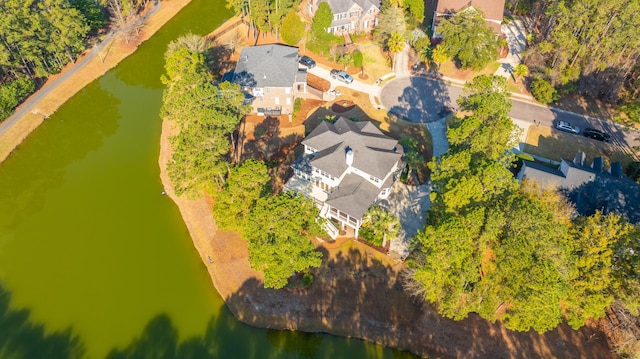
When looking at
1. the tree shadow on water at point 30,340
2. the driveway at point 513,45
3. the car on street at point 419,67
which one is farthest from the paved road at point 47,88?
the driveway at point 513,45

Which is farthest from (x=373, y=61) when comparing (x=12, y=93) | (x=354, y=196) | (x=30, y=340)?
(x=30, y=340)

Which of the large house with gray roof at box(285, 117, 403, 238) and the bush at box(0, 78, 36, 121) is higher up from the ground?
the bush at box(0, 78, 36, 121)

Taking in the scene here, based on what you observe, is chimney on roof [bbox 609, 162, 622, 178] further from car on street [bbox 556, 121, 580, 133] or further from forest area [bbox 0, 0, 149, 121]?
forest area [bbox 0, 0, 149, 121]

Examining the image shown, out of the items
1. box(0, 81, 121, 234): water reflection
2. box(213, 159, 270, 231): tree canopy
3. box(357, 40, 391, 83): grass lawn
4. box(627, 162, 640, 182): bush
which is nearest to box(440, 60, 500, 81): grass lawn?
box(357, 40, 391, 83): grass lawn

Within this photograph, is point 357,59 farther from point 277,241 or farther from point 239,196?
point 277,241

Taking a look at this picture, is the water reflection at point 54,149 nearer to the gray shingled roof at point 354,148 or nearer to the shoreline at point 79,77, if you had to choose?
the shoreline at point 79,77
